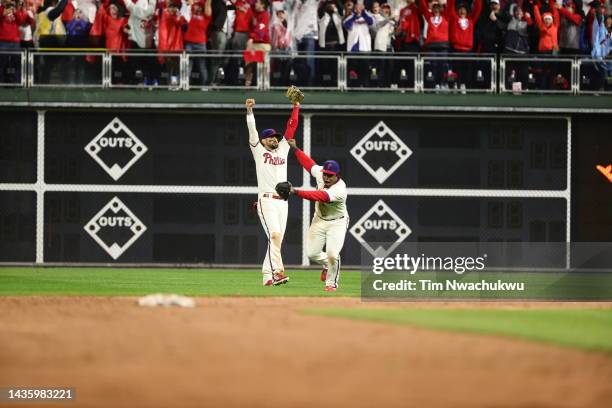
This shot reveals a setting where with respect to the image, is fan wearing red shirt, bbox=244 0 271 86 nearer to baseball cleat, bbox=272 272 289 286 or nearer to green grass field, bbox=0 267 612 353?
green grass field, bbox=0 267 612 353

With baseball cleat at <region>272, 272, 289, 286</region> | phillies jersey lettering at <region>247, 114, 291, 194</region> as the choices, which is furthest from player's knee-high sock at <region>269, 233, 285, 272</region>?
phillies jersey lettering at <region>247, 114, 291, 194</region>

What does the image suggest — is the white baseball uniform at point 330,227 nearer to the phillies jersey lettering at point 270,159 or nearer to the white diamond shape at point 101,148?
the phillies jersey lettering at point 270,159

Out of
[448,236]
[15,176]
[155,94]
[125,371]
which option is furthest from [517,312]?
[15,176]

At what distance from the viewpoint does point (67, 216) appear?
28.8 metres

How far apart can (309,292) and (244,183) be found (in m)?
8.48

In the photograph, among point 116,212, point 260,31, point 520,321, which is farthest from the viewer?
point 116,212

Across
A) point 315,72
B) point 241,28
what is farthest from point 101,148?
point 315,72

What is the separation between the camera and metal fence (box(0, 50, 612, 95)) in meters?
27.8

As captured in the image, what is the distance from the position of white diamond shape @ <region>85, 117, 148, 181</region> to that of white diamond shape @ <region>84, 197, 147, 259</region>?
0.65 m

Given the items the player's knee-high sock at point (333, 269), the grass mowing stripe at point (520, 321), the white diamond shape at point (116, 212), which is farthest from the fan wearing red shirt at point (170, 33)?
the grass mowing stripe at point (520, 321)

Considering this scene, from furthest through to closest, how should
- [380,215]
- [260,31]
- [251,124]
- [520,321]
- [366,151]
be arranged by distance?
[366,151]
[380,215]
[260,31]
[251,124]
[520,321]

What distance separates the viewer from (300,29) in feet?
90.7

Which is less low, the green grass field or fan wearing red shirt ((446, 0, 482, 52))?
fan wearing red shirt ((446, 0, 482, 52))

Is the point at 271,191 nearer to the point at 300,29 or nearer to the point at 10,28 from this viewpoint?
the point at 300,29
